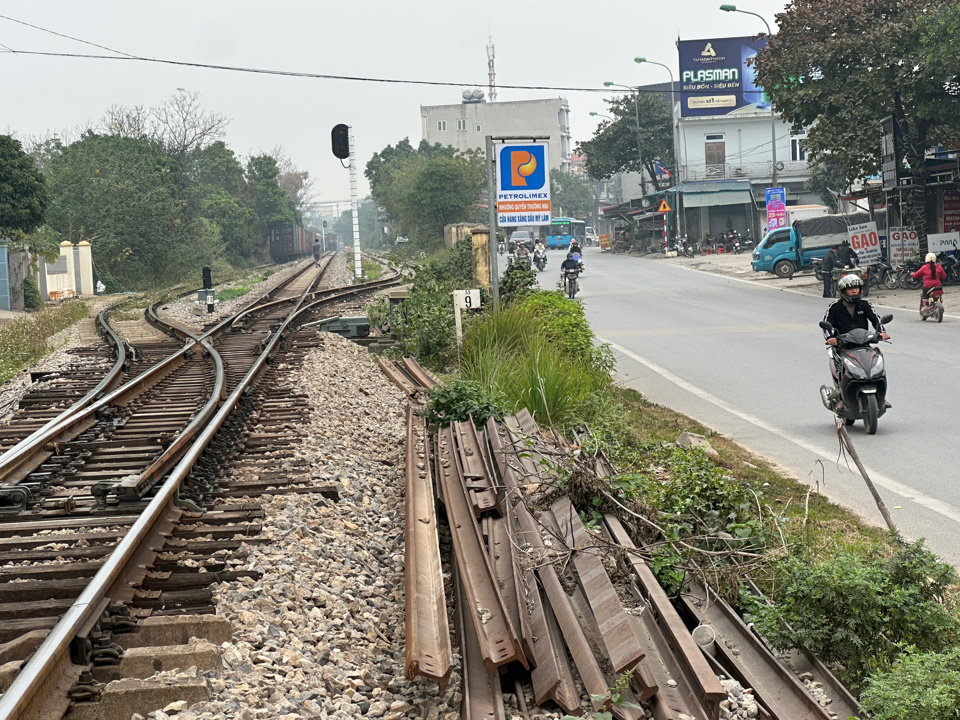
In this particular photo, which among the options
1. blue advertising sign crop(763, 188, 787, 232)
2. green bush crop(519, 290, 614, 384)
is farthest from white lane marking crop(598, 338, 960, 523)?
blue advertising sign crop(763, 188, 787, 232)

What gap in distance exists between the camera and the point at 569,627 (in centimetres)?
487

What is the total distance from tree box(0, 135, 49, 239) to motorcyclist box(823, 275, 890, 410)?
95.4ft

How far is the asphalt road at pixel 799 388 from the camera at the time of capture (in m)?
8.52

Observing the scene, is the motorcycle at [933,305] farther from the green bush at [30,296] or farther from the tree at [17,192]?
the tree at [17,192]

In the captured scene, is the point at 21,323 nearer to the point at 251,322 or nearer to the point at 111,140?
the point at 251,322

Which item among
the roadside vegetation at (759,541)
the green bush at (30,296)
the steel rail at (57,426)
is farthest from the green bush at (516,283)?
the green bush at (30,296)

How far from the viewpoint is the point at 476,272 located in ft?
69.9

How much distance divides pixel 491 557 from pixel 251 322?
17352 mm

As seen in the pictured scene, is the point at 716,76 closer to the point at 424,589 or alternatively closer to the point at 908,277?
the point at 908,277

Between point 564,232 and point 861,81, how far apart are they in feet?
198

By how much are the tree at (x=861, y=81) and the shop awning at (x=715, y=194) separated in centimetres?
3417

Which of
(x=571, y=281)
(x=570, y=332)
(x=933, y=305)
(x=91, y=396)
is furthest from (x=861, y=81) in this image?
(x=91, y=396)

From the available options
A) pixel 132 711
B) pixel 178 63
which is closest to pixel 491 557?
pixel 132 711

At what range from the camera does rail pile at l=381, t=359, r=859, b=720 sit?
4.34 metres
